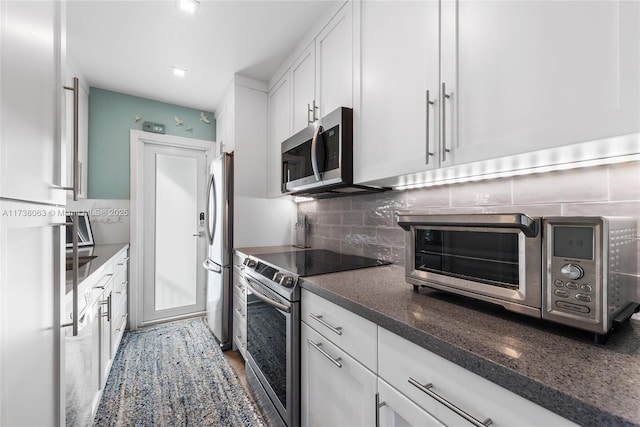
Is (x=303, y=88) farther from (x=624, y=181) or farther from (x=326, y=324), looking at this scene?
(x=624, y=181)

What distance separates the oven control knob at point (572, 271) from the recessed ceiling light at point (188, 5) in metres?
2.23

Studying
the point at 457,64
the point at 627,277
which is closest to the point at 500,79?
the point at 457,64

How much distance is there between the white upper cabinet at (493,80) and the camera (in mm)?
667

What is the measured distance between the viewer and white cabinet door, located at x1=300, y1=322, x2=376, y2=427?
93 cm

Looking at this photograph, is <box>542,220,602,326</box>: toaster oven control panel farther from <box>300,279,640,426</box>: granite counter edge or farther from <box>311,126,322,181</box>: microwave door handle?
<box>311,126,322,181</box>: microwave door handle

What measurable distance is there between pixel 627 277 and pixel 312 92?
1806 mm

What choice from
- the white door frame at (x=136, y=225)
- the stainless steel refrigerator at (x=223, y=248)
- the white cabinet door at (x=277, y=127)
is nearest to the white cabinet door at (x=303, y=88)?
the white cabinet door at (x=277, y=127)

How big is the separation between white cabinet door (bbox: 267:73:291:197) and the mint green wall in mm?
1546

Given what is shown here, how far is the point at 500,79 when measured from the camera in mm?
875

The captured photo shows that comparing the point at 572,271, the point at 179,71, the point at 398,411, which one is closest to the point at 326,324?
the point at 398,411

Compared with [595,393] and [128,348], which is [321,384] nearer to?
[595,393]

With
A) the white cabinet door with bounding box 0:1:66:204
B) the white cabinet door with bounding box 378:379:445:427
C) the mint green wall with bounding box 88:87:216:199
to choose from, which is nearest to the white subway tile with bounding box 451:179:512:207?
the white cabinet door with bounding box 378:379:445:427

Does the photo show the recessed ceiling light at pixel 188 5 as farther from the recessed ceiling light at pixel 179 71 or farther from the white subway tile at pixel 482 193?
the white subway tile at pixel 482 193

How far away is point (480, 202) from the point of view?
1233 mm
